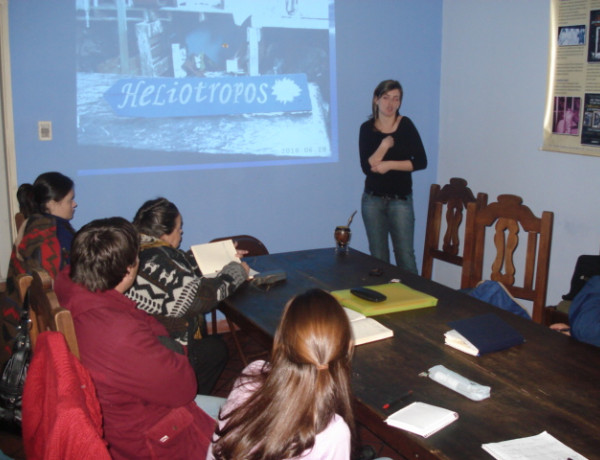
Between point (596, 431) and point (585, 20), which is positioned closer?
point (596, 431)

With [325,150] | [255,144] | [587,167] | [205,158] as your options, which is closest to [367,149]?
[325,150]

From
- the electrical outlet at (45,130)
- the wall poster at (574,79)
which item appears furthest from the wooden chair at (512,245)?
the electrical outlet at (45,130)

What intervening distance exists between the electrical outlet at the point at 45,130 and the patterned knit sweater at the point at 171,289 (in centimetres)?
154

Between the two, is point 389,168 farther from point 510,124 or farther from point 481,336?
point 481,336

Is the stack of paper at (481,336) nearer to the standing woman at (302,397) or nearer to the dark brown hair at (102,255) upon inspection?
the standing woman at (302,397)

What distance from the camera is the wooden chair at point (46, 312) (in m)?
1.43

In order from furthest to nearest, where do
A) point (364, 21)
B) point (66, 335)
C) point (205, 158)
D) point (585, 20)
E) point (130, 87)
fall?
point (364, 21)
point (205, 158)
point (130, 87)
point (585, 20)
point (66, 335)

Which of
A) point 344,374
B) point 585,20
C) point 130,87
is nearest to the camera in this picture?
point 344,374

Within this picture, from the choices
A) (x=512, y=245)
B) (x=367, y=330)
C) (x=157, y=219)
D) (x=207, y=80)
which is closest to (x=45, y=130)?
(x=207, y=80)

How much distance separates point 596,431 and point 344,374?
0.65 m

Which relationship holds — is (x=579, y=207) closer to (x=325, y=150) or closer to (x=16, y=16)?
(x=325, y=150)

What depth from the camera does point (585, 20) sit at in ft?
11.0

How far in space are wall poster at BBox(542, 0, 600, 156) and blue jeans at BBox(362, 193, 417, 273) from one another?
3.15 ft

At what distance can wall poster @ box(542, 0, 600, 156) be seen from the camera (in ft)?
11.0
